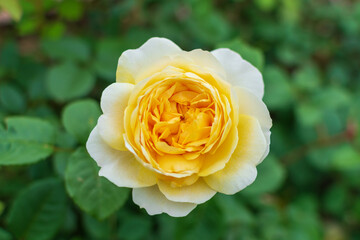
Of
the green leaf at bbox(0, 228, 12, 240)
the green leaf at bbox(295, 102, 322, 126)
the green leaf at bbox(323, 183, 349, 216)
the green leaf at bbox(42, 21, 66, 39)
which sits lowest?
the green leaf at bbox(323, 183, 349, 216)

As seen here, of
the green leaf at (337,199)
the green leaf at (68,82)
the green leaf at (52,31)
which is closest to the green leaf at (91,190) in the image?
the green leaf at (68,82)

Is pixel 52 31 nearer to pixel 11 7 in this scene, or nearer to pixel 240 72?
pixel 11 7

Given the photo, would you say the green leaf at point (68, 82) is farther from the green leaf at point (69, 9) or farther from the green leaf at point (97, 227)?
the green leaf at point (97, 227)

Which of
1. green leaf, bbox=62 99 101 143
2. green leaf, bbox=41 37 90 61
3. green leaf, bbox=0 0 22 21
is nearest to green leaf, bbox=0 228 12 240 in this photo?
green leaf, bbox=62 99 101 143

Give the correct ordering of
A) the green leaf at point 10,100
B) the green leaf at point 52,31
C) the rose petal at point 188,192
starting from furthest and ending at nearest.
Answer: the green leaf at point 52,31 < the green leaf at point 10,100 < the rose petal at point 188,192

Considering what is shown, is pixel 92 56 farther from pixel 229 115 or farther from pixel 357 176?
pixel 357 176

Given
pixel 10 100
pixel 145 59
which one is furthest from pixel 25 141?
pixel 10 100

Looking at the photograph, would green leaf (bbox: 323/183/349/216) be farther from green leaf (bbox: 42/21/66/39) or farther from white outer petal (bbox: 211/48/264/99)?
green leaf (bbox: 42/21/66/39)
